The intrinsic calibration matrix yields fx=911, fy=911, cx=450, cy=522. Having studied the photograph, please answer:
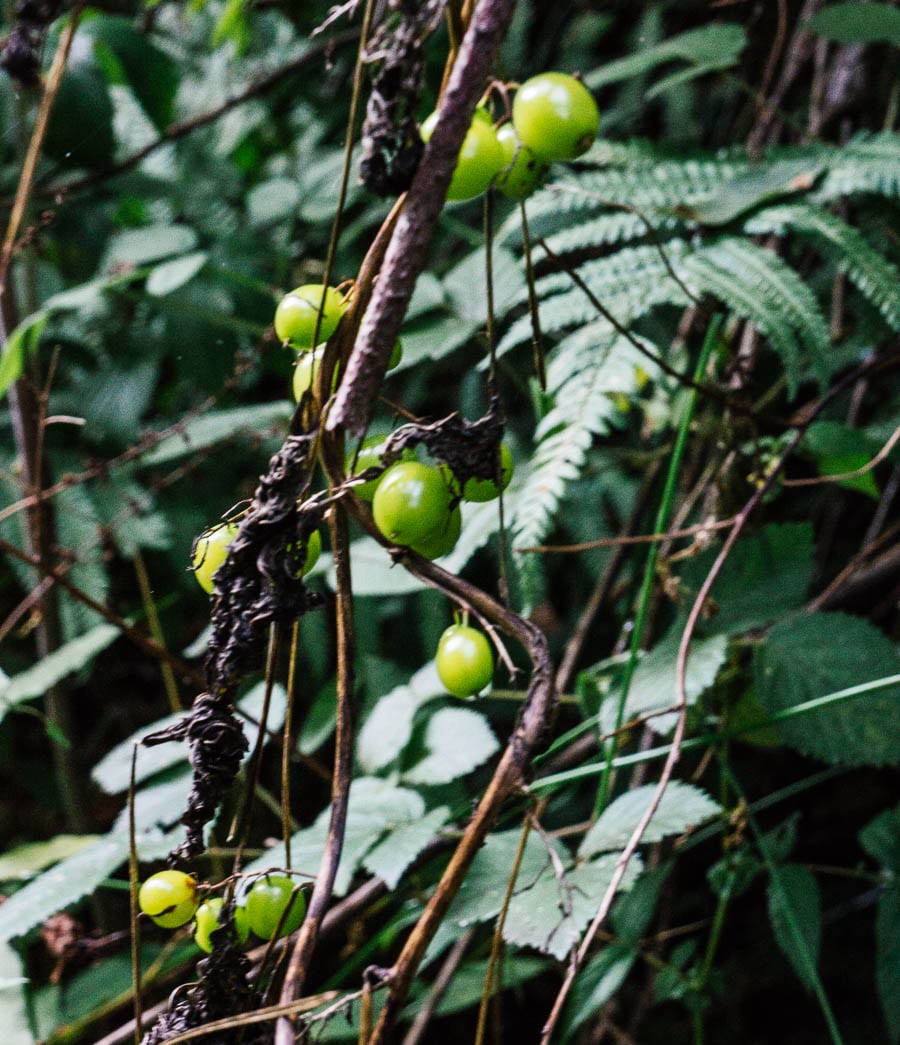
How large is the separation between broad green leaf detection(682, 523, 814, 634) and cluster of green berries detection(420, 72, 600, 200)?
72 cm

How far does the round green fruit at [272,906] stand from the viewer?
0.51 m

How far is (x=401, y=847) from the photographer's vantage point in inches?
33.6

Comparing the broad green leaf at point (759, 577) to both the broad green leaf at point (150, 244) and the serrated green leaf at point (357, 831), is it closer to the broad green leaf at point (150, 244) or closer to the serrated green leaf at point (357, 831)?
the serrated green leaf at point (357, 831)

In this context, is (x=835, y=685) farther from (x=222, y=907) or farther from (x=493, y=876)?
(x=222, y=907)

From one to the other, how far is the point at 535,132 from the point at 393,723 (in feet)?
2.48

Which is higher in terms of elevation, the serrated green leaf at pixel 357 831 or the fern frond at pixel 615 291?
the fern frond at pixel 615 291

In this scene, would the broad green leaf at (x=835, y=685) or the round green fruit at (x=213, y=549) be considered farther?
the broad green leaf at (x=835, y=685)

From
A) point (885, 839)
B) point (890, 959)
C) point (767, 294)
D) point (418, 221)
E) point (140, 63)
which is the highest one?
point (140, 63)

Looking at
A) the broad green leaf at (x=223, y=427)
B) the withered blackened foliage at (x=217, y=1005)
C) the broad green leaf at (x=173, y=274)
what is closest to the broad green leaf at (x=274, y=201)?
the broad green leaf at (x=173, y=274)

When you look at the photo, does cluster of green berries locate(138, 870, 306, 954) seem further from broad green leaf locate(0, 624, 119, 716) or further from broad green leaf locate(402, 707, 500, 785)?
broad green leaf locate(0, 624, 119, 716)

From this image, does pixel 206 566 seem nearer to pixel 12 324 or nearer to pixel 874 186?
pixel 874 186

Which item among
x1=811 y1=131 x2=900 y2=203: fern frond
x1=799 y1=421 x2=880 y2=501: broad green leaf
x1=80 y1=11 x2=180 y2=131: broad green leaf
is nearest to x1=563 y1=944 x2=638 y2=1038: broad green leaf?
x1=799 y1=421 x2=880 y2=501: broad green leaf

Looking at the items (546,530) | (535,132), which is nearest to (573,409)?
(546,530)

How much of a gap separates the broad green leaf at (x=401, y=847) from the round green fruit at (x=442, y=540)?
16.5 inches
